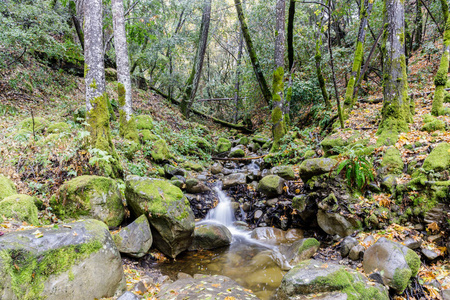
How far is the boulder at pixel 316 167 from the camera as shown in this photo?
19.4 feet

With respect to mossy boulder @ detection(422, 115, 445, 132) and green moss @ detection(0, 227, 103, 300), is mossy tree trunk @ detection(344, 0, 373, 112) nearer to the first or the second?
mossy boulder @ detection(422, 115, 445, 132)

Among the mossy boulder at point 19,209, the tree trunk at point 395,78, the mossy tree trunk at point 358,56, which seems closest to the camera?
the mossy boulder at point 19,209

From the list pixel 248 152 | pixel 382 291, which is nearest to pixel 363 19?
→ pixel 248 152

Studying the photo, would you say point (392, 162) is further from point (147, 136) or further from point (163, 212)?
point (147, 136)

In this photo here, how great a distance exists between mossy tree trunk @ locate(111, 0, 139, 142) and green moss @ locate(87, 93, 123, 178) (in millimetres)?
2424

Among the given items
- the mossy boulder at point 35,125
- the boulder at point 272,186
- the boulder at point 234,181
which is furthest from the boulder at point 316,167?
the mossy boulder at point 35,125

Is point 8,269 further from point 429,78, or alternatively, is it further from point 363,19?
point 429,78

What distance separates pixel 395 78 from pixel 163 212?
23.0 ft

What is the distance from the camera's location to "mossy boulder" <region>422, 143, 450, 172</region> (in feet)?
14.4

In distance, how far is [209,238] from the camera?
19.3 ft

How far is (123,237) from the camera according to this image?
15.0ft

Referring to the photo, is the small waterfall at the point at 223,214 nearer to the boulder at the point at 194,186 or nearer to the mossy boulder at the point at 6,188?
the boulder at the point at 194,186

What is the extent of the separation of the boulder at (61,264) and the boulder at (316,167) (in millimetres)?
4730

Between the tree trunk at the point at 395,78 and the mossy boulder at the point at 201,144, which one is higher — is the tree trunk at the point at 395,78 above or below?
above
